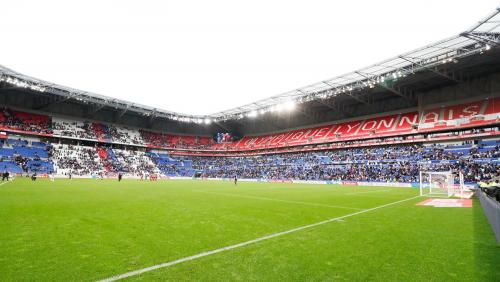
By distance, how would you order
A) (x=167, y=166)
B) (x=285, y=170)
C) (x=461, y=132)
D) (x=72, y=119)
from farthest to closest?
1. (x=167, y=166)
2. (x=72, y=119)
3. (x=285, y=170)
4. (x=461, y=132)

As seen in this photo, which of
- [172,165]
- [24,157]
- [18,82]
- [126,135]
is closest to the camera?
[18,82]

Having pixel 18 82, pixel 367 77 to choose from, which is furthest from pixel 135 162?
pixel 367 77

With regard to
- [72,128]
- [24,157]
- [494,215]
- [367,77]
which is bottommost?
[494,215]

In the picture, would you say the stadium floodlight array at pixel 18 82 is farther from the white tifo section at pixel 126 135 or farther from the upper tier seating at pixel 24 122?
the white tifo section at pixel 126 135

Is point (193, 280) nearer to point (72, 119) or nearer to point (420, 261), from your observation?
point (420, 261)

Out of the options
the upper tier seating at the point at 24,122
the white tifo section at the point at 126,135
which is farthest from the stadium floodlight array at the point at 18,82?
the white tifo section at the point at 126,135

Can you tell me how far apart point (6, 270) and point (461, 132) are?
50025mm

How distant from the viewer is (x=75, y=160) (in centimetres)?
5138

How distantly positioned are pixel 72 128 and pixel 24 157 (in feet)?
44.5

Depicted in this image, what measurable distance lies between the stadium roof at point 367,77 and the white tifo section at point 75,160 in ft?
33.7

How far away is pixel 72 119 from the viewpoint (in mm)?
59906

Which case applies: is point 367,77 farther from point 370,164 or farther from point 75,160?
point 75,160

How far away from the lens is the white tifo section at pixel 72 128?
54938 millimetres

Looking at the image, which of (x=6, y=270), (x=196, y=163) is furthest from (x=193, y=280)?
(x=196, y=163)
